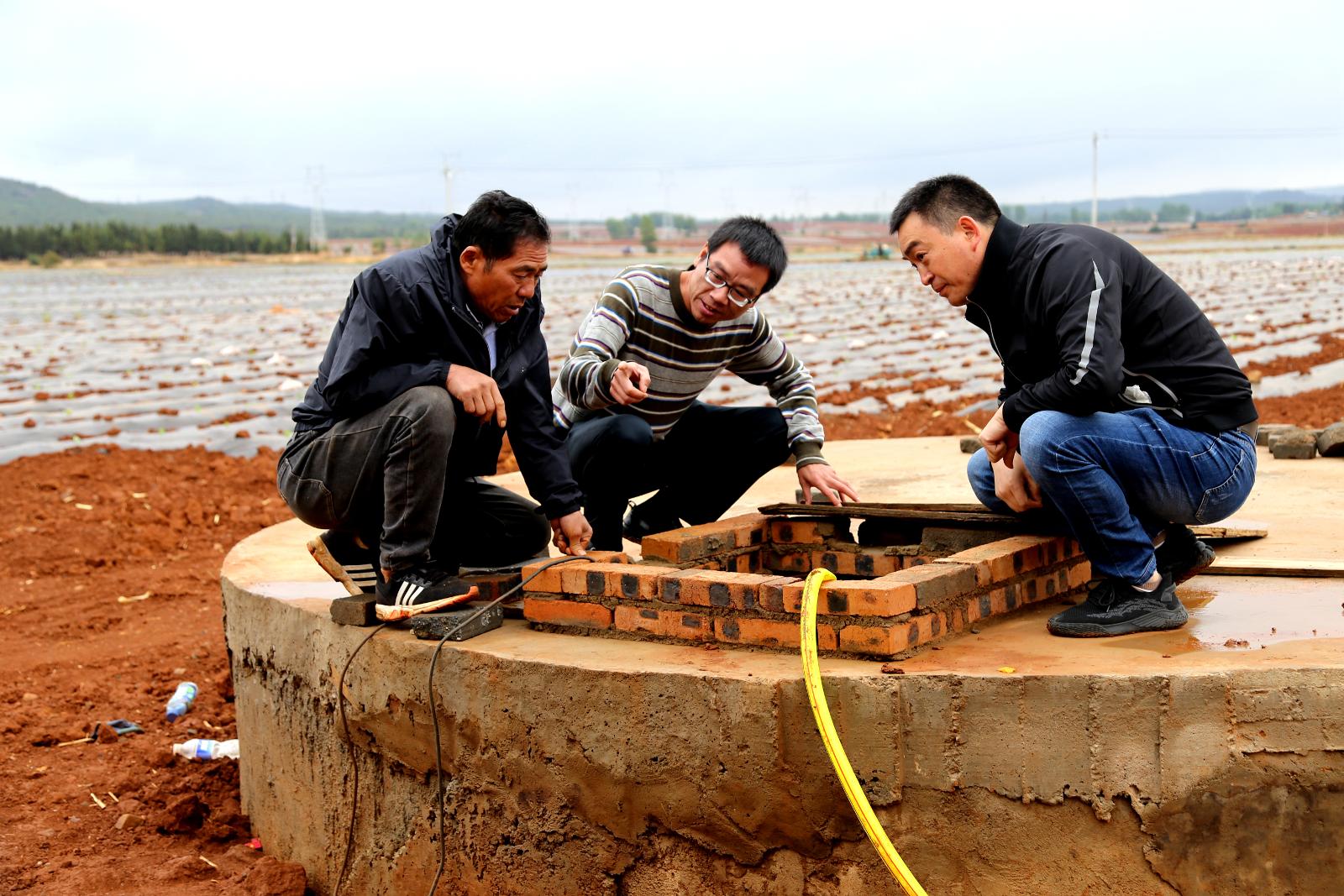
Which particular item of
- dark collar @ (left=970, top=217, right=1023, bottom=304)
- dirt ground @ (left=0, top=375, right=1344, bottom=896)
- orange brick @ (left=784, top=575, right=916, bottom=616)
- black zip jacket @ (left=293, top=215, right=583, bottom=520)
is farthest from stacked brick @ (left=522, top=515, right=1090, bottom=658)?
dirt ground @ (left=0, top=375, right=1344, bottom=896)

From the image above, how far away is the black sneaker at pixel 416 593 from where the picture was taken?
3.30 m

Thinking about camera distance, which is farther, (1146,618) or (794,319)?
(794,319)

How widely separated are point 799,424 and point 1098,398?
5.20 ft

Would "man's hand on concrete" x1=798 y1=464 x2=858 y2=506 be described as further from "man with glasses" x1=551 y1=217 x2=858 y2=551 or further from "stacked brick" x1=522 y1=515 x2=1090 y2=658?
"stacked brick" x1=522 y1=515 x2=1090 y2=658

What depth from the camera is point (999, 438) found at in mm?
3348

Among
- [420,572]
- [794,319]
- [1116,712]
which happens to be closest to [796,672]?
[1116,712]

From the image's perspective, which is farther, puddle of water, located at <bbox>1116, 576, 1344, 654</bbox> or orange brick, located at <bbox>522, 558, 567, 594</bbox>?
orange brick, located at <bbox>522, 558, 567, 594</bbox>

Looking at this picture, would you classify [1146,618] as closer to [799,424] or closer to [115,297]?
[799,424]

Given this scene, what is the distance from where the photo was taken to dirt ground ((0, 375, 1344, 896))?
13.2 ft

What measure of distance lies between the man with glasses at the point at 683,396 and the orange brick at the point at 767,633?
0.98 meters

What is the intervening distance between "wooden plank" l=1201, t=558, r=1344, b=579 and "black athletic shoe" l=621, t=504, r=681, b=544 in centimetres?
187

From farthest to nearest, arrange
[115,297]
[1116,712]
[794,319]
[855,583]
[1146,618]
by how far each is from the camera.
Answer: [115,297], [794,319], [1146,618], [855,583], [1116,712]

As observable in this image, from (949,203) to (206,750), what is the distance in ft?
11.1

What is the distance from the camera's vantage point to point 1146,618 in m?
3.09
